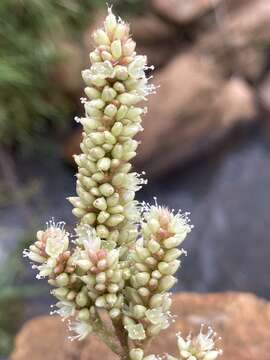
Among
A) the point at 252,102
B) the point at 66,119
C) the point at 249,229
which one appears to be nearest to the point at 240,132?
the point at 252,102

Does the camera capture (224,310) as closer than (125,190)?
No

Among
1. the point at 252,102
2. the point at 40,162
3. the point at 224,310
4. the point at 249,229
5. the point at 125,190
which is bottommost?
the point at 125,190

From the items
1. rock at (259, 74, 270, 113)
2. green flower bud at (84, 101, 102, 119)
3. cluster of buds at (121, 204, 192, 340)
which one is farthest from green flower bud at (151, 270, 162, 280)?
rock at (259, 74, 270, 113)

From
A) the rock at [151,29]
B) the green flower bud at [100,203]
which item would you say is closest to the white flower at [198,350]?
the green flower bud at [100,203]

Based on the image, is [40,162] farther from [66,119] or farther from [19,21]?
[19,21]

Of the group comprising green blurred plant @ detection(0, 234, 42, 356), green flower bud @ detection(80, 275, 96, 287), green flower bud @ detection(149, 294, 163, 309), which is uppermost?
green blurred plant @ detection(0, 234, 42, 356)

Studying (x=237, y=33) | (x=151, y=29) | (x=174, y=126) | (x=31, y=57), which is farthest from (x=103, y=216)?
(x=237, y=33)

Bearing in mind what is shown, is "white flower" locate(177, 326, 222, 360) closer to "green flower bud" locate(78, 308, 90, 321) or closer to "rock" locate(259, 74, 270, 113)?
"green flower bud" locate(78, 308, 90, 321)

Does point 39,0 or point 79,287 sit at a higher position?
point 39,0
